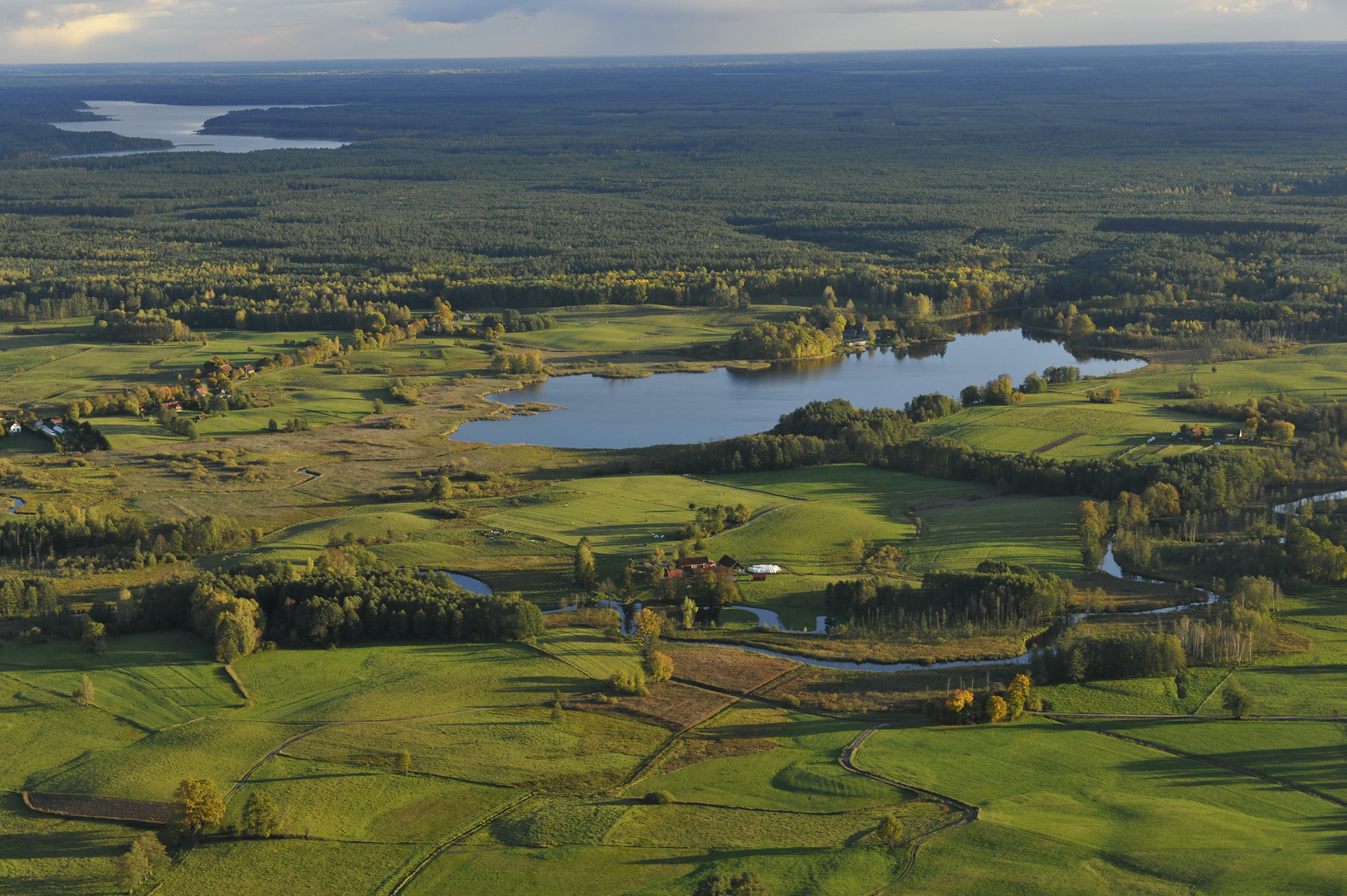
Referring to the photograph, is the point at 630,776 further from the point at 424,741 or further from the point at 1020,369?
the point at 1020,369

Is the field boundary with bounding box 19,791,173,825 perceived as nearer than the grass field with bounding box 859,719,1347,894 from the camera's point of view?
No

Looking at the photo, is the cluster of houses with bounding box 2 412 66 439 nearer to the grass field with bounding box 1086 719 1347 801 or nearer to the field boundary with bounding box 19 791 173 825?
the field boundary with bounding box 19 791 173 825

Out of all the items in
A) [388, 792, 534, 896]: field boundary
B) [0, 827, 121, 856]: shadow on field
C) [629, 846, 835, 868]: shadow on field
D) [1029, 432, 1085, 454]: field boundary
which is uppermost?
[1029, 432, 1085, 454]: field boundary

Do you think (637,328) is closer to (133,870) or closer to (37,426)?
(37,426)

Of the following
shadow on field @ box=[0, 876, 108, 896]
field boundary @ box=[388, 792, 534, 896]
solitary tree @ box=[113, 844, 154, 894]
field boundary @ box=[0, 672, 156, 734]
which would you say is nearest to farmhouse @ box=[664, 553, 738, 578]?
field boundary @ box=[388, 792, 534, 896]

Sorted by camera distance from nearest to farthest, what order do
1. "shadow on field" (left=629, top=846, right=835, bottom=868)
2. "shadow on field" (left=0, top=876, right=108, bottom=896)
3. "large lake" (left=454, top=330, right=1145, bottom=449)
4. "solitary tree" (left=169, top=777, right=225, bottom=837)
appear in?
"shadow on field" (left=0, top=876, right=108, bottom=896) < "shadow on field" (left=629, top=846, right=835, bottom=868) < "solitary tree" (left=169, top=777, right=225, bottom=837) < "large lake" (left=454, top=330, right=1145, bottom=449)

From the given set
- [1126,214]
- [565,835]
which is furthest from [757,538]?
[1126,214]

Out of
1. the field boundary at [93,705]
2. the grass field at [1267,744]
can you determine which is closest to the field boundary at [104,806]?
the field boundary at [93,705]
